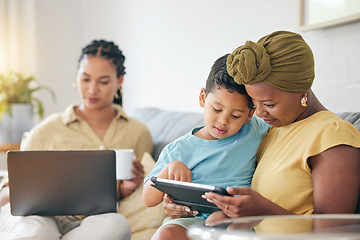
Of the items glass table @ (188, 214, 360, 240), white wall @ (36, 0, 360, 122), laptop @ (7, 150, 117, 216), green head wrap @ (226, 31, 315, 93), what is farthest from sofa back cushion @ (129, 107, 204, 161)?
glass table @ (188, 214, 360, 240)

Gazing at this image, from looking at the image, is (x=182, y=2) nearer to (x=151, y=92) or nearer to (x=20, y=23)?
(x=151, y=92)

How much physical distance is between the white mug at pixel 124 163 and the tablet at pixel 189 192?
1.85ft

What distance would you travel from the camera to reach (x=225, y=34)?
7.23ft

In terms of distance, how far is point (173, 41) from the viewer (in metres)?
2.66

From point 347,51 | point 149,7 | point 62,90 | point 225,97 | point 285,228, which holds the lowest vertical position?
point 62,90

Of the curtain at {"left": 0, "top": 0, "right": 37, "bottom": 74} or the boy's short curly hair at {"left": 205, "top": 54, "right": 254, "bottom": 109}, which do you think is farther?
the curtain at {"left": 0, "top": 0, "right": 37, "bottom": 74}

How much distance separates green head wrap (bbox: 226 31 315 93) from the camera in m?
1.08

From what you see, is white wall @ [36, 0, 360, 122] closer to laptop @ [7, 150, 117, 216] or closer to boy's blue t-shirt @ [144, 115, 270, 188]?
boy's blue t-shirt @ [144, 115, 270, 188]

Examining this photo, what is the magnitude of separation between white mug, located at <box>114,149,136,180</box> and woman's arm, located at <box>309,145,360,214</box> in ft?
2.86

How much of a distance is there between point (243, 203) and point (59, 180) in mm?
792

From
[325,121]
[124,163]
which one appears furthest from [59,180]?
[325,121]

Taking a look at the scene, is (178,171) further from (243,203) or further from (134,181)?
(134,181)

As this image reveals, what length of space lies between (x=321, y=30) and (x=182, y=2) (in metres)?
1.08

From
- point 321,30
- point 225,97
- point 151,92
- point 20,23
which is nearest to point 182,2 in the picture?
point 151,92
